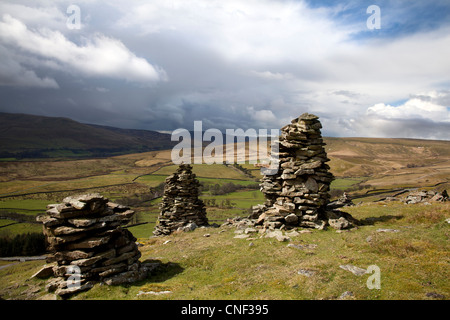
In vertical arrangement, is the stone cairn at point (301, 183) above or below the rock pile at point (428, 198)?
above

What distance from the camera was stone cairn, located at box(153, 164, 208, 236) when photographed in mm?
42125

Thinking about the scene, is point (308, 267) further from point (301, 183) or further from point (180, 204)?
point (180, 204)

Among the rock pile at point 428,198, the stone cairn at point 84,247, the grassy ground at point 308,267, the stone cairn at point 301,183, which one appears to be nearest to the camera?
the grassy ground at point 308,267

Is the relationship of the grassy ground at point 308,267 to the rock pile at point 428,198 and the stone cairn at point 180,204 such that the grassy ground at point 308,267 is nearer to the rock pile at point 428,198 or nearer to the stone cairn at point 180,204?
the rock pile at point 428,198

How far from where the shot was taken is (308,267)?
15.9 m

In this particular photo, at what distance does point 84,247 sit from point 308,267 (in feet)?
51.7

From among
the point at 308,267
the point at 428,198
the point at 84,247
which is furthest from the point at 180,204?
the point at 428,198

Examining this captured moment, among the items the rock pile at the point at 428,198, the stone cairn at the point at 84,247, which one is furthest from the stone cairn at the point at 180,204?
the rock pile at the point at 428,198

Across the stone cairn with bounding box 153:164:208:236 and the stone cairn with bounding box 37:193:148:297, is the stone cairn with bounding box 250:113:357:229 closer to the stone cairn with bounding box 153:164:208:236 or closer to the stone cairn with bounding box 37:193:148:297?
the stone cairn with bounding box 37:193:148:297

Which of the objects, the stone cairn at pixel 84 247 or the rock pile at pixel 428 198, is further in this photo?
the rock pile at pixel 428 198

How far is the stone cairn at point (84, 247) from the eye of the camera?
54.6 feet

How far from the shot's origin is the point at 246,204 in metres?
125

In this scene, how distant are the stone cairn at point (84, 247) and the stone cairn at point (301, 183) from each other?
50.5ft
